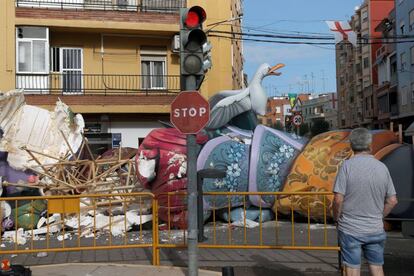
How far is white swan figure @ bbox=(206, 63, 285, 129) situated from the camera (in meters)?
12.7

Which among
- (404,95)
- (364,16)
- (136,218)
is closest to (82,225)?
(136,218)

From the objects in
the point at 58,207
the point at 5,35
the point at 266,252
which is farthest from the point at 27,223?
the point at 5,35

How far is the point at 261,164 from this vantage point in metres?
11.5

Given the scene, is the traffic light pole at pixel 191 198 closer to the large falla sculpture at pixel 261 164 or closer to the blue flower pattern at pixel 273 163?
the large falla sculpture at pixel 261 164

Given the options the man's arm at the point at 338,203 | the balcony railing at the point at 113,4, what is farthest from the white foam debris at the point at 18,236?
the balcony railing at the point at 113,4

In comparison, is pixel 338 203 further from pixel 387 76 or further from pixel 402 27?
pixel 387 76

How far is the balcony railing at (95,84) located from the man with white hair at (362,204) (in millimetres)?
18983

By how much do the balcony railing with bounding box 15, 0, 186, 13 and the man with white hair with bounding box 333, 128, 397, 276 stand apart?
20.2 metres

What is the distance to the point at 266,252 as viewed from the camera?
28.5 feet

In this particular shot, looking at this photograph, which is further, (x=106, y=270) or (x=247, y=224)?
(x=247, y=224)

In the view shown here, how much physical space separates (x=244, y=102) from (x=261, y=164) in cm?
220

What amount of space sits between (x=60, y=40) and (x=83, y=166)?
39.3ft

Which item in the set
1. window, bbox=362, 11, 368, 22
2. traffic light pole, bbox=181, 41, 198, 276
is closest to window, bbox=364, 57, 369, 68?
window, bbox=362, 11, 368, 22

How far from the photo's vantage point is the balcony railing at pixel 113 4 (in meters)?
22.7
